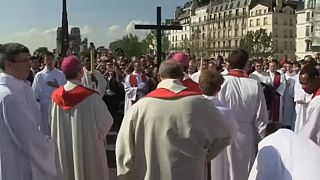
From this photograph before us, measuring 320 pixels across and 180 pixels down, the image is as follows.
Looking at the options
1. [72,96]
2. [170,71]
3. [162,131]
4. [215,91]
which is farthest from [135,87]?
[162,131]

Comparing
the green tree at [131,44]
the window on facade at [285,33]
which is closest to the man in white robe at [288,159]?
the green tree at [131,44]

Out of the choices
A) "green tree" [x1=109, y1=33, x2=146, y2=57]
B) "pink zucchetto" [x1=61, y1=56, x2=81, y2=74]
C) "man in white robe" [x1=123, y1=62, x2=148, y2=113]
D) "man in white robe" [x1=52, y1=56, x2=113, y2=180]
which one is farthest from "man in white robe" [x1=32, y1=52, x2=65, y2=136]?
"green tree" [x1=109, y1=33, x2=146, y2=57]

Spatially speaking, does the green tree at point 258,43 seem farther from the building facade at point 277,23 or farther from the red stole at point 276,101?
the red stole at point 276,101

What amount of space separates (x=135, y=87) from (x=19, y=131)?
29.8 feet

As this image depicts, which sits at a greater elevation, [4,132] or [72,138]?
[4,132]

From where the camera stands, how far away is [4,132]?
15.0 feet

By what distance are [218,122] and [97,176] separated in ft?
7.64

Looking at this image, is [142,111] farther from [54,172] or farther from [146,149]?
[54,172]

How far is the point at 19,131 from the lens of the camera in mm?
4523

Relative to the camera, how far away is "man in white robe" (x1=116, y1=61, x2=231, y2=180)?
4.65 m

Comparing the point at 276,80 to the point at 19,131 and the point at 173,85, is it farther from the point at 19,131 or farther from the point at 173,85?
the point at 19,131

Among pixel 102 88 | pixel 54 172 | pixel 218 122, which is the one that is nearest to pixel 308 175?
pixel 218 122

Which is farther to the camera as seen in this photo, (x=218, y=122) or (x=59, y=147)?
(x=59, y=147)

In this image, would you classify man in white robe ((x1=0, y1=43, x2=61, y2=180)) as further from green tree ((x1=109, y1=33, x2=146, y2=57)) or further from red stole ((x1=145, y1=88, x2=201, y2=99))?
green tree ((x1=109, y1=33, x2=146, y2=57))
